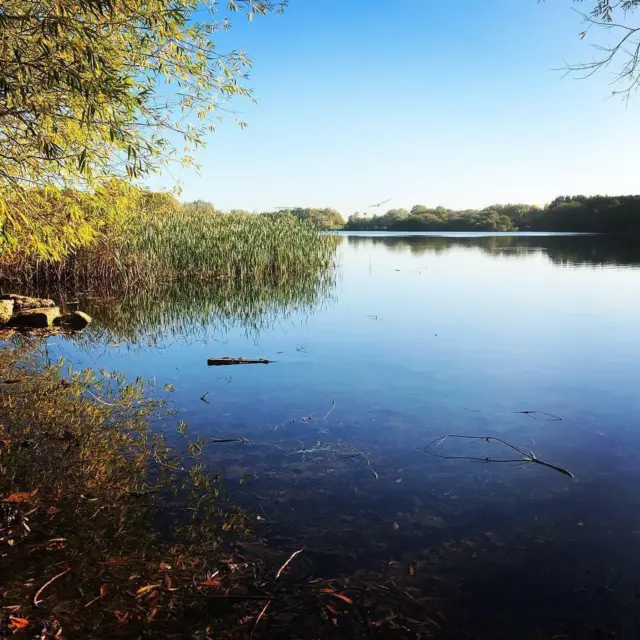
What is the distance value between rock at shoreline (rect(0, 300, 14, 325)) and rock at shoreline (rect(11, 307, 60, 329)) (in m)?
0.31

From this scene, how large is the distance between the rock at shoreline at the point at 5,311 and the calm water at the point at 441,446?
93.6 inches

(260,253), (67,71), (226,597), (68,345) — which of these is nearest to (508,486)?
(226,597)

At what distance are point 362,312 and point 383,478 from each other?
412 inches

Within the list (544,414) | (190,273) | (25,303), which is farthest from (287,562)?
(190,273)

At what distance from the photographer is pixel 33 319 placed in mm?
12352

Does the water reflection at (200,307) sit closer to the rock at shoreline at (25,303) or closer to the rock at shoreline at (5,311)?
the rock at shoreline at (25,303)

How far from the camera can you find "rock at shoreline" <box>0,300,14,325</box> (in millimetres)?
12609

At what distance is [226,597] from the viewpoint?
10.3 ft

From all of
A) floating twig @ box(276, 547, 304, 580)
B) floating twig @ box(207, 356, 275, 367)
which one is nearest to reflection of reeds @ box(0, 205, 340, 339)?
floating twig @ box(207, 356, 275, 367)

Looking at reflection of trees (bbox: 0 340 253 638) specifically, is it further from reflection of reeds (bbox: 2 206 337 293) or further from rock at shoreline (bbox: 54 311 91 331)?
reflection of reeds (bbox: 2 206 337 293)

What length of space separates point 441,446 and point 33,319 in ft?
35.0

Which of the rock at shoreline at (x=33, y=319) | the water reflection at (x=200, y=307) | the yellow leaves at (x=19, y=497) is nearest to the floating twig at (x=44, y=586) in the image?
the yellow leaves at (x=19, y=497)

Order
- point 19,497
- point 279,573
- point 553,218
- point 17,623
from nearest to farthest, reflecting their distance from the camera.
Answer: point 17,623, point 279,573, point 19,497, point 553,218

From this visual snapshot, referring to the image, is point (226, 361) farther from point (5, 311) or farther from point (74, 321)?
point (5, 311)
